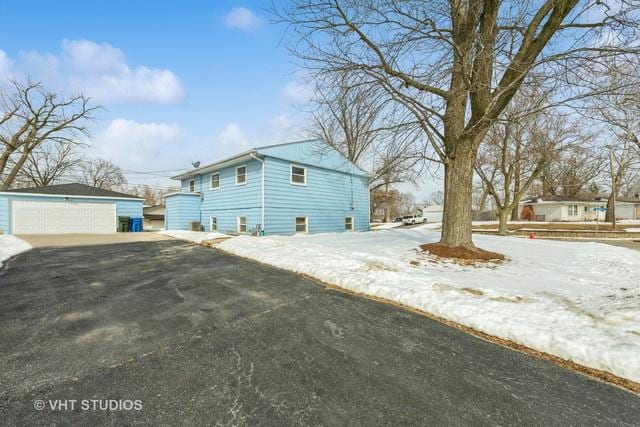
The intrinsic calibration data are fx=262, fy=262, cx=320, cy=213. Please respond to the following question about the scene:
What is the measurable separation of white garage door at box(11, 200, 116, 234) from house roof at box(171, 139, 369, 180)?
5942 mm

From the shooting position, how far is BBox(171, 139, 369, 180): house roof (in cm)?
1190

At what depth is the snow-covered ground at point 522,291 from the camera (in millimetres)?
2674

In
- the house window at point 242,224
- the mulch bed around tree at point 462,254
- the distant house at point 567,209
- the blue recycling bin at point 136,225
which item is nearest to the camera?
the mulch bed around tree at point 462,254

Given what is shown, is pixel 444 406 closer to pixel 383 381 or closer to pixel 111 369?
pixel 383 381

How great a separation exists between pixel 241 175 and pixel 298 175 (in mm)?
2836

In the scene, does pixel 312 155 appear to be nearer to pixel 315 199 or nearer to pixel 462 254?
pixel 315 199

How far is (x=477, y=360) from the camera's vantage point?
248 cm

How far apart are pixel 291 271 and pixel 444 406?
413cm

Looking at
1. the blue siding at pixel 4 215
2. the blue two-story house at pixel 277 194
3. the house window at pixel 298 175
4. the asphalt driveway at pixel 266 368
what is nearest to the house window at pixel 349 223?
the blue two-story house at pixel 277 194

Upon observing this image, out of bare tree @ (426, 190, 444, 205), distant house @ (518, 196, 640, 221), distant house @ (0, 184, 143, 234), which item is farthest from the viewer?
bare tree @ (426, 190, 444, 205)

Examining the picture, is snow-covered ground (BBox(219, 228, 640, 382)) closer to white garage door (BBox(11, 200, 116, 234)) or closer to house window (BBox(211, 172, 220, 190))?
house window (BBox(211, 172, 220, 190))

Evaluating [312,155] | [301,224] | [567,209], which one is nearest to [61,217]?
[301,224]

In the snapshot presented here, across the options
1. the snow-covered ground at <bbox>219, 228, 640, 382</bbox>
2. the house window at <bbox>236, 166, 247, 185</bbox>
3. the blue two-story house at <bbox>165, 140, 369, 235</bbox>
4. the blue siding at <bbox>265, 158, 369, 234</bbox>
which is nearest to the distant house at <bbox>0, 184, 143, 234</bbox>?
the blue two-story house at <bbox>165, 140, 369, 235</bbox>

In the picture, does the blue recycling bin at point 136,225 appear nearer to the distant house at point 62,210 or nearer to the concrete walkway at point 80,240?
the distant house at point 62,210
